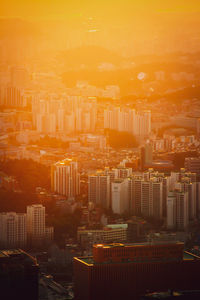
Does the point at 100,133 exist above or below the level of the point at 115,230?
above

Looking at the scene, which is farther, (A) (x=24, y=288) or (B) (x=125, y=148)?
(B) (x=125, y=148)

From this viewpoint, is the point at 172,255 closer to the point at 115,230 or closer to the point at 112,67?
the point at 115,230

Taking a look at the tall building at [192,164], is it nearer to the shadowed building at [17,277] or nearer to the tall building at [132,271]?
the tall building at [132,271]

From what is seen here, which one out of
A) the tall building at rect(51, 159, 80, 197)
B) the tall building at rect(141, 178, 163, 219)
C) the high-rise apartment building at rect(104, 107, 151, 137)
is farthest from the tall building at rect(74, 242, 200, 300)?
the high-rise apartment building at rect(104, 107, 151, 137)

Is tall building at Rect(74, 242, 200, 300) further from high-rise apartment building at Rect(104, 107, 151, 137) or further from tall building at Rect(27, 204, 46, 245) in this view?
high-rise apartment building at Rect(104, 107, 151, 137)

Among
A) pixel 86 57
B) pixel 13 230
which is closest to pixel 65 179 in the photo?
pixel 13 230

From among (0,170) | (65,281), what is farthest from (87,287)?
(0,170)

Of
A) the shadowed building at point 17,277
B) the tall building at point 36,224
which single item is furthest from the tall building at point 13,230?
the shadowed building at point 17,277
